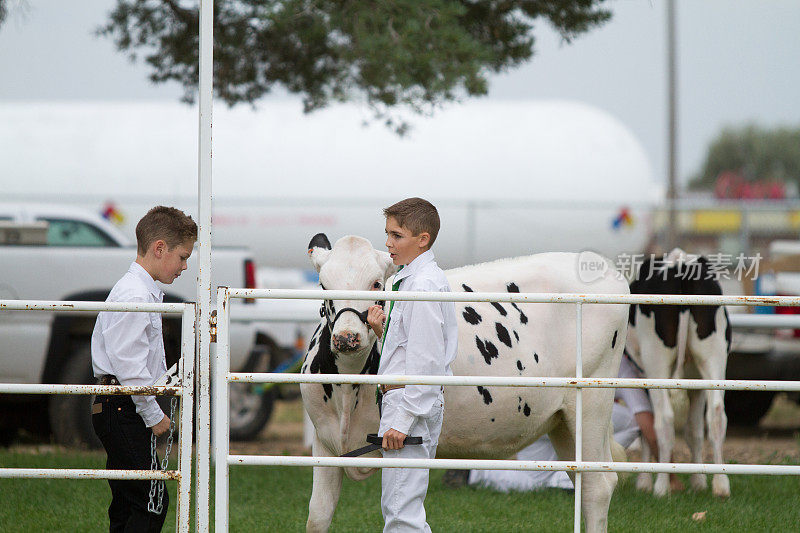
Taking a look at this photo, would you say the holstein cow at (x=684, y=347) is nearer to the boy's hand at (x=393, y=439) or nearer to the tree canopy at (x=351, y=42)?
the tree canopy at (x=351, y=42)

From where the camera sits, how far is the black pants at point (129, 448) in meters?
3.76

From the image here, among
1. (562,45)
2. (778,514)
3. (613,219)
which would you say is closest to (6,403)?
(562,45)

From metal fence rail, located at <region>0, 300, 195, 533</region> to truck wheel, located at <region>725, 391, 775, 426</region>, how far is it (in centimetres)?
733

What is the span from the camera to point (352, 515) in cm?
568

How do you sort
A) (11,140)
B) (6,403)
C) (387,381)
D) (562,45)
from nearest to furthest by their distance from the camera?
(387,381) → (562,45) → (6,403) → (11,140)

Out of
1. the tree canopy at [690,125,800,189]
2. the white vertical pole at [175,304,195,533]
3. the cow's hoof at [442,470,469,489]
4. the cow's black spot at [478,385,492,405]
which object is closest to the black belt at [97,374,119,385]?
the white vertical pole at [175,304,195,533]

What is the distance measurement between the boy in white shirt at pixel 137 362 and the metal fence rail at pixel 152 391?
158 mm

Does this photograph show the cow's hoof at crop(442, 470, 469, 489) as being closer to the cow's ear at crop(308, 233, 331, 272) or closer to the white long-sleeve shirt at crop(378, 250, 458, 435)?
the cow's ear at crop(308, 233, 331, 272)

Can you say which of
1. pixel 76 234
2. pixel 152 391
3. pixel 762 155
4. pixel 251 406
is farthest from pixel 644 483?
Result: pixel 762 155

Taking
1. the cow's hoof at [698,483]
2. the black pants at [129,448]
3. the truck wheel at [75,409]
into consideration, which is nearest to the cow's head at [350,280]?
the black pants at [129,448]

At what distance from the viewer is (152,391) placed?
11.7 ft

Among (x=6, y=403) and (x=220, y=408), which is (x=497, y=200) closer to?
(x=6, y=403)

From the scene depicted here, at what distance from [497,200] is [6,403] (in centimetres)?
671

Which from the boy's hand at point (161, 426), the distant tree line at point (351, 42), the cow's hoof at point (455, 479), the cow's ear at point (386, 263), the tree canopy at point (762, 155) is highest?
the tree canopy at point (762, 155)
